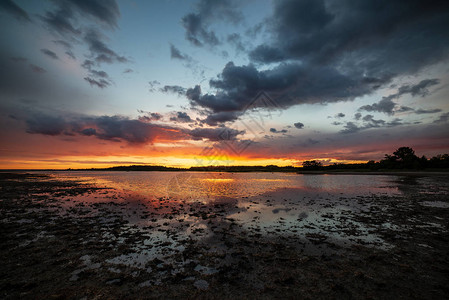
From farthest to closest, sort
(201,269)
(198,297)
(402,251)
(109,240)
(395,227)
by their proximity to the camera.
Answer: (395,227) → (109,240) → (402,251) → (201,269) → (198,297)

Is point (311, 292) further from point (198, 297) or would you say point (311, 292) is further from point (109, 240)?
point (109, 240)

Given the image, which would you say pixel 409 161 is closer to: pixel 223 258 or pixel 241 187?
pixel 241 187

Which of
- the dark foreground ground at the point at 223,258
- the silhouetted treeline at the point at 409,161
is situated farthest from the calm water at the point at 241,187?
the silhouetted treeline at the point at 409,161

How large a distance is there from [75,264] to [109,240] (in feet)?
9.99

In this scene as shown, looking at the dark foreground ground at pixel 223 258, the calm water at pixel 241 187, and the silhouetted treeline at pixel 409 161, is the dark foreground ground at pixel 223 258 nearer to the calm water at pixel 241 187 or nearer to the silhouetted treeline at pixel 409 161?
the calm water at pixel 241 187

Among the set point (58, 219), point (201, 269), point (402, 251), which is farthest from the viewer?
point (58, 219)

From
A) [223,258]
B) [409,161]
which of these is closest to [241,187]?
[223,258]

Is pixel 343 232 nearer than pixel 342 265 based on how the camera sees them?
No

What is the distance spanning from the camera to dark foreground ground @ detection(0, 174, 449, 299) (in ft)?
21.9

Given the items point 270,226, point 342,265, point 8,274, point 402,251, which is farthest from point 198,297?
point 402,251

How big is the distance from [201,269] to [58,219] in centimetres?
1592

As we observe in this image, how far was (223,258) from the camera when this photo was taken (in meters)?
9.28

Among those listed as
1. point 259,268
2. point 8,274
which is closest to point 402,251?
point 259,268

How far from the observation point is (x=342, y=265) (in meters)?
8.43
